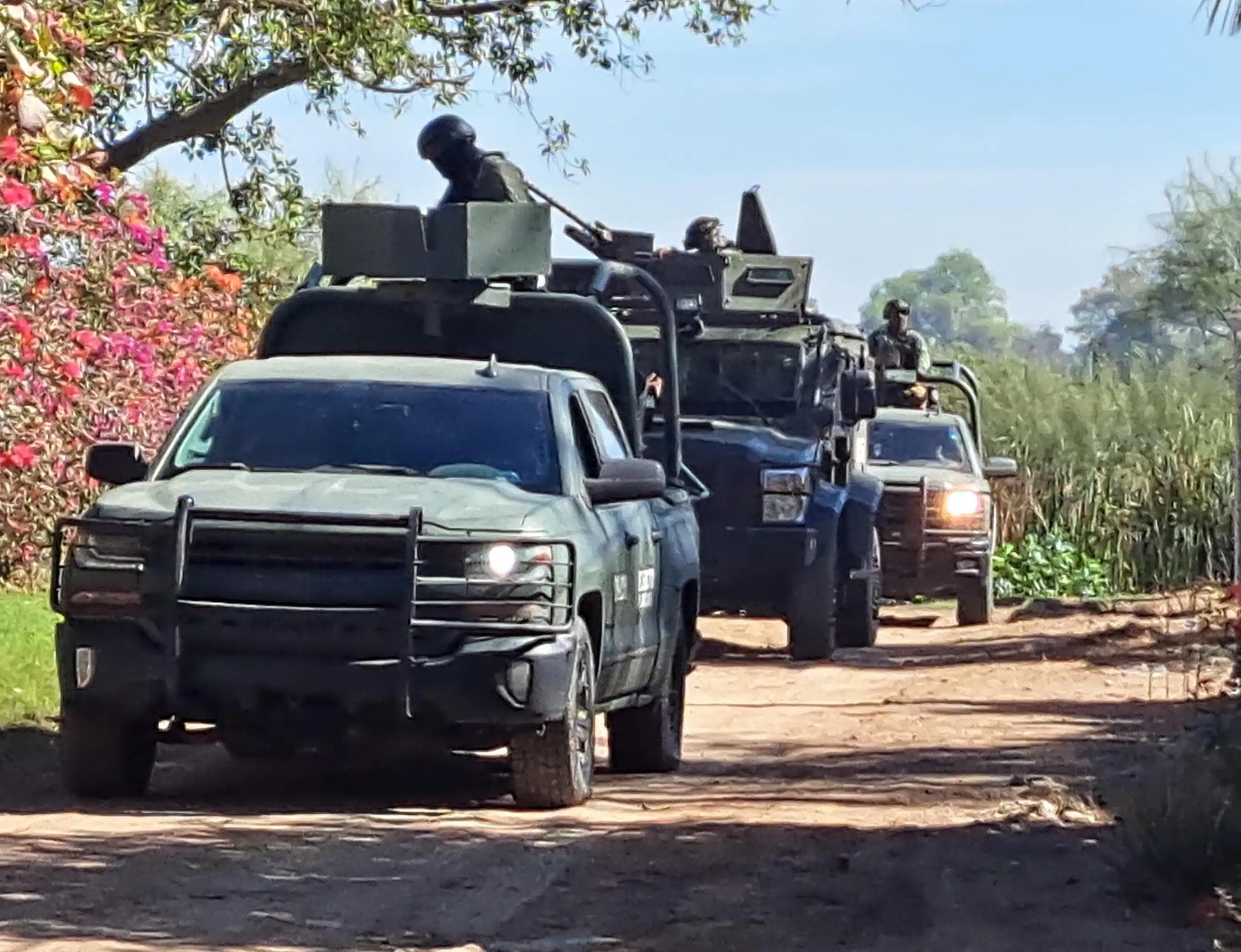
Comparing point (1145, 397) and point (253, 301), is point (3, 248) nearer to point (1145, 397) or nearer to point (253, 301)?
point (253, 301)

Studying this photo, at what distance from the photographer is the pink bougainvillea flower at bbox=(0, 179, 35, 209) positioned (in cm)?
1223

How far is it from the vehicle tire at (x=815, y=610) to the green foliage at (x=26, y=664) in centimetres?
487

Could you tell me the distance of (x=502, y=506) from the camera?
934 cm

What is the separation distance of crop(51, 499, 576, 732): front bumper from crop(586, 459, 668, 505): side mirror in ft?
2.59

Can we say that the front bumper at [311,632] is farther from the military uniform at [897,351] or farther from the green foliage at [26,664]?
the military uniform at [897,351]

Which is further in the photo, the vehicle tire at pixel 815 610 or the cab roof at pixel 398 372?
the vehicle tire at pixel 815 610

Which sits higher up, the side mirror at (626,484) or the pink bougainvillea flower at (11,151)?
the pink bougainvillea flower at (11,151)

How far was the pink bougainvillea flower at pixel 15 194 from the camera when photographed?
12.2 metres

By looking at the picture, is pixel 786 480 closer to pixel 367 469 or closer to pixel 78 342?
pixel 78 342

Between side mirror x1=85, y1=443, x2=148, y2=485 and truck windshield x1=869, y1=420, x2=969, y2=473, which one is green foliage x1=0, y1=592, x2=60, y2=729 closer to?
side mirror x1=85, y1=443, x2=148, y2=485

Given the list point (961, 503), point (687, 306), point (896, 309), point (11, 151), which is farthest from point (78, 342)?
point (896, 309)

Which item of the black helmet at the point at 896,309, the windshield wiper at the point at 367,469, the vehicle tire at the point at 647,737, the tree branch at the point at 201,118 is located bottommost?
the vehicle tire at the point at 647,737

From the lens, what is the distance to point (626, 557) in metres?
10.3

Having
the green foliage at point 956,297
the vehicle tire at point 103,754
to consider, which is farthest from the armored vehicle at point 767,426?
the green foliage at point 956,297
